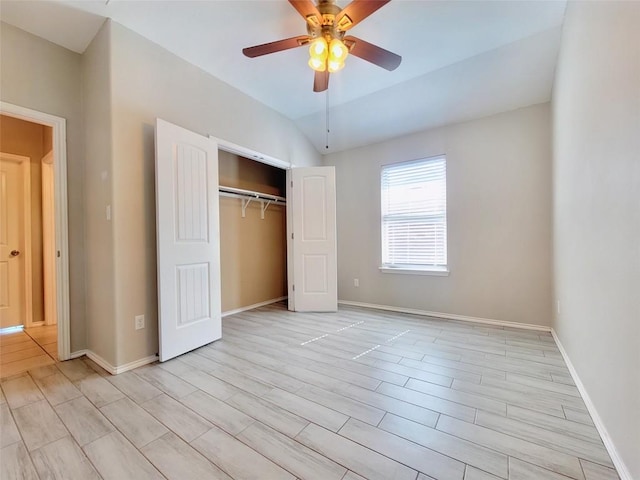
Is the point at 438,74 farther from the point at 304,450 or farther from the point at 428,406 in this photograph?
the point at 304,450

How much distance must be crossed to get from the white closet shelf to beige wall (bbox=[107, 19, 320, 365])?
967mm

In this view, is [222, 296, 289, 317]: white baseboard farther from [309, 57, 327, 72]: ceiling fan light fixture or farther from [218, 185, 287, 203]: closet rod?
[309, 57, 327, 72]: ceiling fan light fixture

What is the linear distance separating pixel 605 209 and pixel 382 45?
208cm

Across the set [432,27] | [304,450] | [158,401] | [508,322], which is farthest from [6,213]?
[508,322]

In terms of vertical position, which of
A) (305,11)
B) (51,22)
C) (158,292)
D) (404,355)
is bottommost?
(404,355)

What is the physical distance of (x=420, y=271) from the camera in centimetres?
361

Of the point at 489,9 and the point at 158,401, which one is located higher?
the point at 489,9

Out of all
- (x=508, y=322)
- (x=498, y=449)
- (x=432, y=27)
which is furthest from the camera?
(x=508, y=322)

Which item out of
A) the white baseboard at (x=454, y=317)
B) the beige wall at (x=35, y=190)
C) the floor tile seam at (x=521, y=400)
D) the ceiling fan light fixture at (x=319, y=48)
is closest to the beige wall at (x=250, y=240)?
the white baseboard at (x=454, y=317)

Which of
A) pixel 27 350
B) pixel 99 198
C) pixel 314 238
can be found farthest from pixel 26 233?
pixel 314 238

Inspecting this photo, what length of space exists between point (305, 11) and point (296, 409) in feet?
7.98

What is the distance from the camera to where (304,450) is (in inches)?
50.4

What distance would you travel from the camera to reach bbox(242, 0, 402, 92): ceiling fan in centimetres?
167

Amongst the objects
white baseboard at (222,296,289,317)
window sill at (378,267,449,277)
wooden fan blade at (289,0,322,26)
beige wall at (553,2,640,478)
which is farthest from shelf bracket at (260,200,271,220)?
beige wall at (553,2,640,478)
